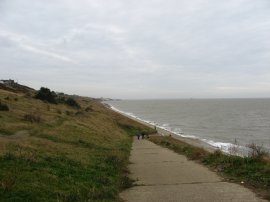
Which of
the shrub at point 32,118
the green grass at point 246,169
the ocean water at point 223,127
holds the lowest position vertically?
the ocean water at point 223,127

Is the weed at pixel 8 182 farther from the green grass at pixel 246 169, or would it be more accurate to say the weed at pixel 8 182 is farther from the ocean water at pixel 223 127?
the ocean water at pixel 223 127

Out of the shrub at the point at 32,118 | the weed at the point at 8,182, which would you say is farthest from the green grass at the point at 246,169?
the shrub at the point at 32,118

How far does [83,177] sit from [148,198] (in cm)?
252

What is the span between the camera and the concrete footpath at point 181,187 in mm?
11031

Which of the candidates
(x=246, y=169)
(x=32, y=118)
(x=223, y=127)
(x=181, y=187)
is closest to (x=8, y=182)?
(x=181, y=187)

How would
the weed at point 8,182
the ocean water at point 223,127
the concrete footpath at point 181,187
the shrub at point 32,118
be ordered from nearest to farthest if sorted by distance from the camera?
1. the weed at point 8,182
2. the concrete footpath at point 181,187
3. the shrub at point 32,118
4. the ocean water at point 223,127

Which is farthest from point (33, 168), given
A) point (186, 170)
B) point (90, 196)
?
point (186, 170)

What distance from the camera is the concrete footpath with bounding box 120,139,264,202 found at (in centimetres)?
1103

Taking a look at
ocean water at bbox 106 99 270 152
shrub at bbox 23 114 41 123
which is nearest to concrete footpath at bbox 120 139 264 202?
ocean water at bbox 106 99 270 152

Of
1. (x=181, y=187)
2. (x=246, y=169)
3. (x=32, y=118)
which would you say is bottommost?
(x=181, y=187)

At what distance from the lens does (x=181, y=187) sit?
497 inches

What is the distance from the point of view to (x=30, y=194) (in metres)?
9.62

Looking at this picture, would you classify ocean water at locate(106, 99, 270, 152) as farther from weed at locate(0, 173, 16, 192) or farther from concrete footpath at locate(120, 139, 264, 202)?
weed at locate(0, 173, 16, 192)

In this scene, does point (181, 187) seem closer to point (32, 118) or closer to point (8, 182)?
point (8, 182)
